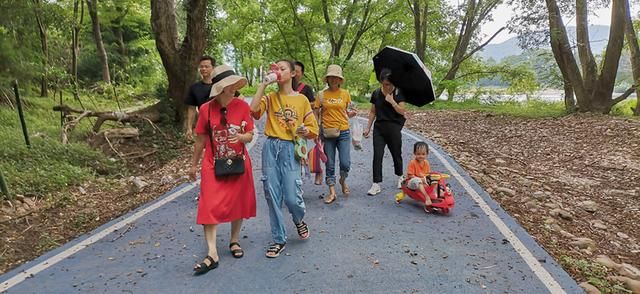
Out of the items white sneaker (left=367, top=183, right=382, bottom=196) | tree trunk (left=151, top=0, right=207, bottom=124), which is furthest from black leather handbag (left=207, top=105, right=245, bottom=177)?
tree trunk (left=151, top=0, right=207, bottom=124)

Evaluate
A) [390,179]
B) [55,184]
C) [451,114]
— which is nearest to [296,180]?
[390,179]

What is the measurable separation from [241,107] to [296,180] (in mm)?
911

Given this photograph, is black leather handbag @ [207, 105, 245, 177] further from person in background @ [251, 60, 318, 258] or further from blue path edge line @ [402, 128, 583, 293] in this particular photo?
blue path edge line @ [402, 128, 583, 293]

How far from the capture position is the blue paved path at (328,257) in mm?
3789

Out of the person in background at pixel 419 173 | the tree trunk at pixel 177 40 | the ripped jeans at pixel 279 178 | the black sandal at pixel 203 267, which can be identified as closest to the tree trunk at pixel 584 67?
the person in background at pixel 419 173

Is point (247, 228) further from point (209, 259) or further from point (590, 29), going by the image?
point (590, 29)

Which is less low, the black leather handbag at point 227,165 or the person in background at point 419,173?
the black leather handbag at point 227,165

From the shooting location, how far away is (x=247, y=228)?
5.18m

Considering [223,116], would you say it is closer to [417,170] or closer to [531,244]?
[417,170]

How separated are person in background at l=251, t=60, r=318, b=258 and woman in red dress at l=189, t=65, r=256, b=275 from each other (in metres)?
0.27

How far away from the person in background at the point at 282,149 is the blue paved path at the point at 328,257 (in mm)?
427

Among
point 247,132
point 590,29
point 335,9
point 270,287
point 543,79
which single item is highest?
point 335,9

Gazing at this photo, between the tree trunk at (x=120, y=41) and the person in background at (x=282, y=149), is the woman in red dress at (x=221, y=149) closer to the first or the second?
the person in background at (x=282, y=149)

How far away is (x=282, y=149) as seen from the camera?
439 cm
